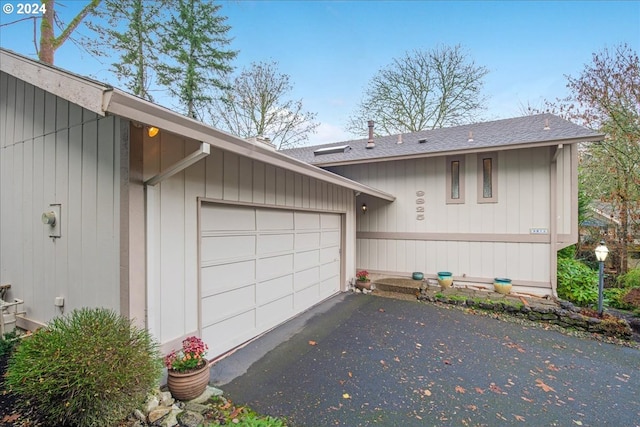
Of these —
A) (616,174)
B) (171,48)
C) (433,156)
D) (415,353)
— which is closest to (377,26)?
(433,156)

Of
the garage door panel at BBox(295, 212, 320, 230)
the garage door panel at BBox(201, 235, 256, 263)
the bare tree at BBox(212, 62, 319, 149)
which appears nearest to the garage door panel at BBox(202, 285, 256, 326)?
the garage door panel at BBox(201, 235, 256, 263)

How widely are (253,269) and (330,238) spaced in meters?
2.63

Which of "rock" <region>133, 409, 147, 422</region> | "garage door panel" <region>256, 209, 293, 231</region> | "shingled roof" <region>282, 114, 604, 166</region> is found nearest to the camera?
"rock" <region>133, 409, 147, 422</region>

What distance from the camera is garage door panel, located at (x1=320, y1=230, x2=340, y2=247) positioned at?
634 centimetres

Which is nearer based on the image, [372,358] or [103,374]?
[103,374]

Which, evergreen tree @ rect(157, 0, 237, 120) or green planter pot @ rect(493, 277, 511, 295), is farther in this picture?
evergreen tree @ rect(157, 0, 237, 120)

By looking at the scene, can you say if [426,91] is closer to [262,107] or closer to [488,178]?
[262,107]

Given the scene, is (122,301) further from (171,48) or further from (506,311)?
(171,48)

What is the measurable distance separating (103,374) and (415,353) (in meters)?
3.51

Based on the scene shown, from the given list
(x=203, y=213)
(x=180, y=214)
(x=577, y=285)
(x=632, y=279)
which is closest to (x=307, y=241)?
(x=203, y=213)

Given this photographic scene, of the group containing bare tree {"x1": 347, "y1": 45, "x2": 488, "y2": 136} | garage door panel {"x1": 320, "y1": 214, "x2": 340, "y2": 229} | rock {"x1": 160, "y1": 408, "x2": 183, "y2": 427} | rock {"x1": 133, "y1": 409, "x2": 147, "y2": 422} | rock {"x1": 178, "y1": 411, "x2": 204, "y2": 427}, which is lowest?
rock {"x1": 178, "y1": 411, "x2": 204, "y2": 427}

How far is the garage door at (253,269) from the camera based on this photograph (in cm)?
362

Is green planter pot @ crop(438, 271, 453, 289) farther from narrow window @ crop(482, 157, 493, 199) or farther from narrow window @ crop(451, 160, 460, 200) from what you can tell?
narrow window @ crop(482, 157, 493, 199)

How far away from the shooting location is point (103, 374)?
6.73 ft
